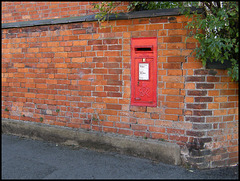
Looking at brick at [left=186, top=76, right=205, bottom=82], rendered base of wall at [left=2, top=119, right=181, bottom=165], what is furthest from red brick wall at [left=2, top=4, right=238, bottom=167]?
rendered base of wall at [left=2, top=119, right=181, bottom=165]

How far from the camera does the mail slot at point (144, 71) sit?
3.51 m

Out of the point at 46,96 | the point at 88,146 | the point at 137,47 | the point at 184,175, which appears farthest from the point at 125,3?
the point at 184,175

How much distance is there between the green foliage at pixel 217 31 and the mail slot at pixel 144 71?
2.23 ft

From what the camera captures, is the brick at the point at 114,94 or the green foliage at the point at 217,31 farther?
the brick at the point at 114,94

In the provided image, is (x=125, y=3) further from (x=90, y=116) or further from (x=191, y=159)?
(x=191, y=159)

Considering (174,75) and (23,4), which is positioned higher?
(23,4)

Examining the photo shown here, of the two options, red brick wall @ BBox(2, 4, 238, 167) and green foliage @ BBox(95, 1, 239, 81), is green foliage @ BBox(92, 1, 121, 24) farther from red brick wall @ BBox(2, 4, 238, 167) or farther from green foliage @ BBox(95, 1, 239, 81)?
green foliage @ BBox(95, 1, 239, 81)

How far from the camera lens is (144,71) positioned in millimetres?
3555

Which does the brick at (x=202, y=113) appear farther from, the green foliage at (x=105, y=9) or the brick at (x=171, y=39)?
the green foliage at (x=105, y=9)

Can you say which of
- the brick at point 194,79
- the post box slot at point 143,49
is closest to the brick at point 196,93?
the brick at point 194,79

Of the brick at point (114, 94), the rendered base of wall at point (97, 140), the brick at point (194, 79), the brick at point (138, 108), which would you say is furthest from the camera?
the brick at point (114, 94)

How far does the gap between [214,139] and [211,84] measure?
882 mm

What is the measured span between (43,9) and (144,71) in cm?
264

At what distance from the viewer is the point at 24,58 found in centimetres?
455
